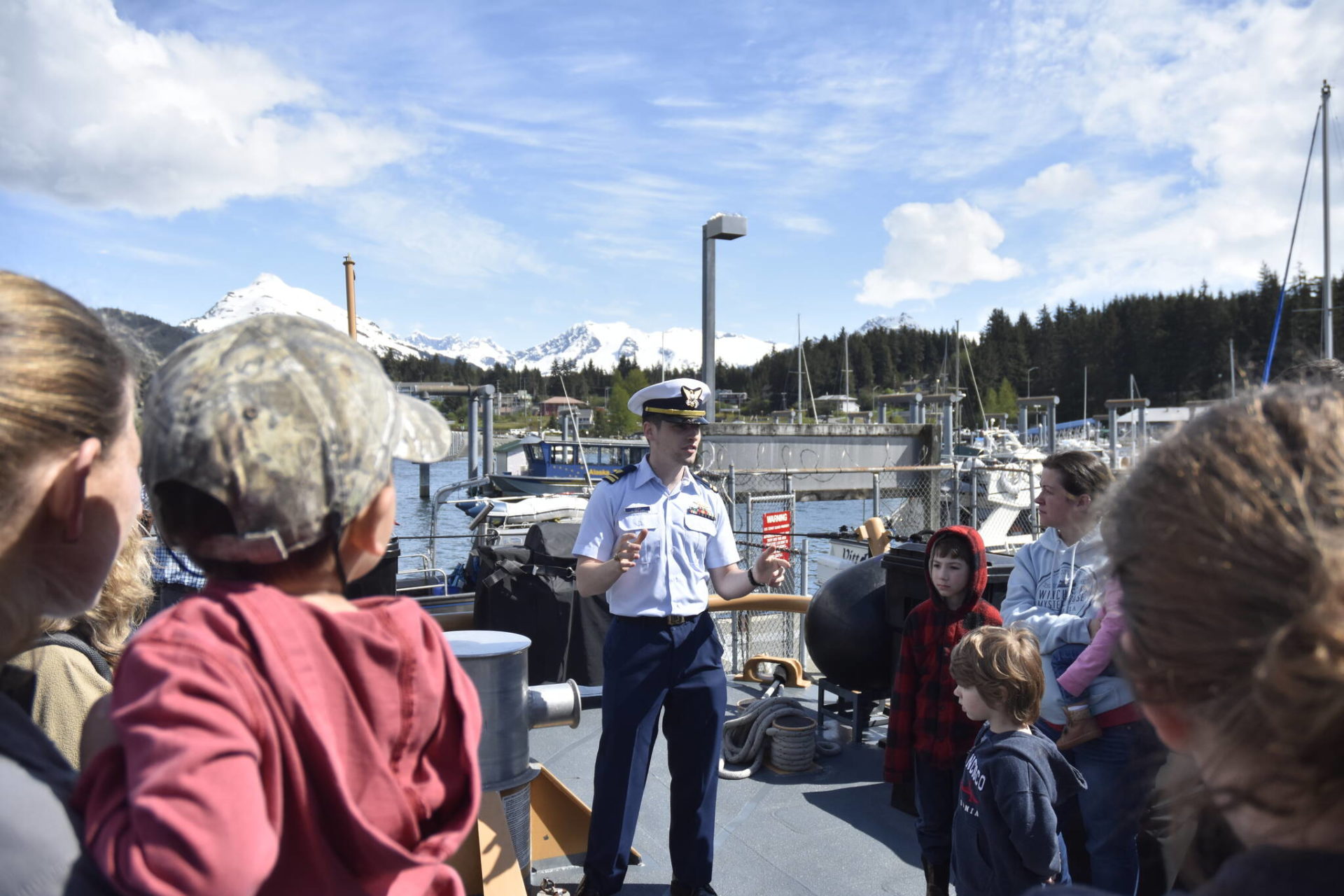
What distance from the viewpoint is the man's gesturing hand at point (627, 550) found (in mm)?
3053

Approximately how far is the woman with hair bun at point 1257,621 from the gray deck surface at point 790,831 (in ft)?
10.2

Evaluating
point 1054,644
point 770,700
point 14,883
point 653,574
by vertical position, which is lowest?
point 770,700

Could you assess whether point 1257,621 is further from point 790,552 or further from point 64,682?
point 790,552

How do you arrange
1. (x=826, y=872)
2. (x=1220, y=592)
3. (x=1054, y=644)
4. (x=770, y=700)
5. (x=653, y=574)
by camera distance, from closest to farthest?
(x=1220, y=592) → (x=1054, y=644) → (x=653, y=574) → (x=826, y=872) → (x=770, y=700)

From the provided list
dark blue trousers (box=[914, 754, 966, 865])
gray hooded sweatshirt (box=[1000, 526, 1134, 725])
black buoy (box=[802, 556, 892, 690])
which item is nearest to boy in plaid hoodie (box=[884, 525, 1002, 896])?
dark blue trousers (box=[914, 754, 966, 865])

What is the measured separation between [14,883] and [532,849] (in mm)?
2960

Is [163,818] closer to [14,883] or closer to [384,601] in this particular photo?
[14,883]

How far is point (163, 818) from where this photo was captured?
78cm

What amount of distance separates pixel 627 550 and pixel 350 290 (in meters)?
6.72

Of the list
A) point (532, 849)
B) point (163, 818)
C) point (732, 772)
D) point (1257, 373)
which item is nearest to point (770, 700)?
point (732, 772)

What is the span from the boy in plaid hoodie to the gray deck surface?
0.92 feet

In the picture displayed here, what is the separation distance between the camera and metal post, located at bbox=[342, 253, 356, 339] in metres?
8.50

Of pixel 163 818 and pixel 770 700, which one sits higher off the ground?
pixel 163 818

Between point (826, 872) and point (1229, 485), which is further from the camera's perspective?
point (826, 872)
